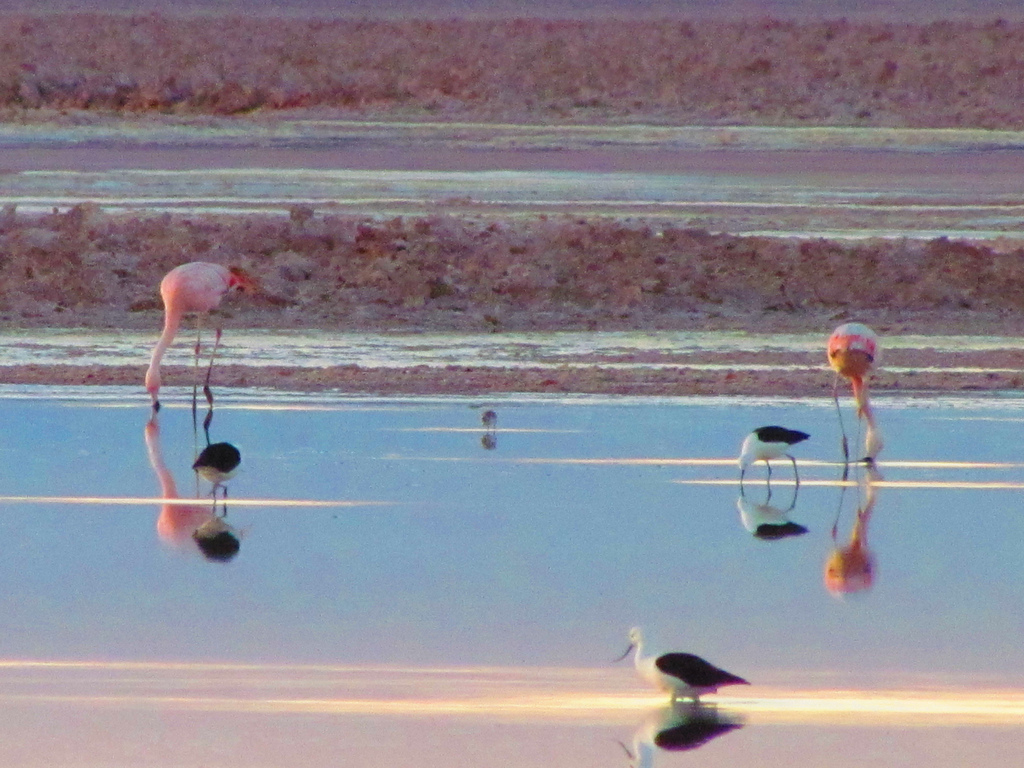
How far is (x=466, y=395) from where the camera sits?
15.8 m

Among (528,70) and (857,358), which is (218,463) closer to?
(857,358)

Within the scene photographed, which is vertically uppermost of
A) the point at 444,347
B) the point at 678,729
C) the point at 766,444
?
the point at 444,347

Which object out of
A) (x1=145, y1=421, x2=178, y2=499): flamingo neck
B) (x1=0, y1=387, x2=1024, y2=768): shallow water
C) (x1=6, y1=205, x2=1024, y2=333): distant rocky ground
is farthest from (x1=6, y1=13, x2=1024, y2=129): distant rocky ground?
(x1=0, y1=387, x2=1024, y2=768): shallow water

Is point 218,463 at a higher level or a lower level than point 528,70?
lower

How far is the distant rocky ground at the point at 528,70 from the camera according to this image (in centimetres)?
4903

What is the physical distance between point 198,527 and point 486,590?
6.48ft

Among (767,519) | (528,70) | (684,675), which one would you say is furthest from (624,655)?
(528,70)

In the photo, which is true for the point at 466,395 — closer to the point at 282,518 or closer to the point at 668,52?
the point at 282,518

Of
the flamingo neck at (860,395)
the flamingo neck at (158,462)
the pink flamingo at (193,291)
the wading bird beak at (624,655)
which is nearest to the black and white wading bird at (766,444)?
the flamingo neck at (860,395)

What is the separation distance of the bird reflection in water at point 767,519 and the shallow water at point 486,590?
90 mm

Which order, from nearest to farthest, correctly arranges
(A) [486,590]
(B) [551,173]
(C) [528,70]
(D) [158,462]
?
1. (A) [486,590]
2. (D) [158,462]
3. (B) [551,173]
4. (C) [528,70]

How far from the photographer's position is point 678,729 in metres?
7.78

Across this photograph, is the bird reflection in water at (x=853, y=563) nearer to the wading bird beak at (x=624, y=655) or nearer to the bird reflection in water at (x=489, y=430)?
the wading bird beak at (x=624, y=655)

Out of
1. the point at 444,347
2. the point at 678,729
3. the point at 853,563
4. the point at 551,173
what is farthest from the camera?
the point at 551,173
